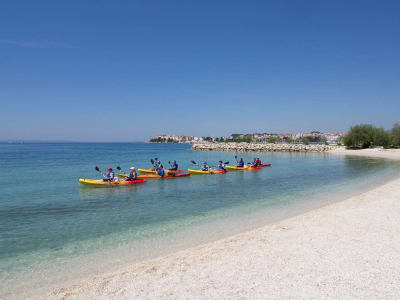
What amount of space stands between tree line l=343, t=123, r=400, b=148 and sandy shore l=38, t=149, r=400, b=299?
69.6 m

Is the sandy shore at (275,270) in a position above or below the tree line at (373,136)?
below

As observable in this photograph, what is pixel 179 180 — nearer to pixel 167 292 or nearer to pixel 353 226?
pixel 353 226

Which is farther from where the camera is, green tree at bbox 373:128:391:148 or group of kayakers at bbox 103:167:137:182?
green tree at bbox 373:128:391:148

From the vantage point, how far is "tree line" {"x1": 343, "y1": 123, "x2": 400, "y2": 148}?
67.1 metres

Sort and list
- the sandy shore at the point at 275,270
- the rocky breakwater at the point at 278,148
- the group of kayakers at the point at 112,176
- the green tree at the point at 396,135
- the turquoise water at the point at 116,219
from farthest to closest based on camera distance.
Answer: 1. the rocky breakwater at the point at 278,148
2. the green tree at the point at 396,135
3. the group of kayakers at the point at 112,176
4. the turquoise water at the point at 116,219
5. the sandy shore at the point at 275,270

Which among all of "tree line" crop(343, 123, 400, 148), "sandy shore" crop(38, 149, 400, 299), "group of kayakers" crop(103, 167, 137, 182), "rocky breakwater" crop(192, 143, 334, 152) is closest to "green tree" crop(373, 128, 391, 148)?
"tree line" crop(343, 123, 400, 148)

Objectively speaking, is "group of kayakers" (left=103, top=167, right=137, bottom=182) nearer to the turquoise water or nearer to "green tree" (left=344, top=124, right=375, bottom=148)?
the turquoise water

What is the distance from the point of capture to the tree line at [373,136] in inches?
2640

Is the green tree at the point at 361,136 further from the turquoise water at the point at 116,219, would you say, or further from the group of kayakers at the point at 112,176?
the group of kayakers at the point at 112,176

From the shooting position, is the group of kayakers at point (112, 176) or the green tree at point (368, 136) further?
the green tree at point (368, 136)

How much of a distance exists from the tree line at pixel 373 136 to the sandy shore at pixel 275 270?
6962cm

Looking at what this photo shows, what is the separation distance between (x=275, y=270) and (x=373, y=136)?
75827 millimetres

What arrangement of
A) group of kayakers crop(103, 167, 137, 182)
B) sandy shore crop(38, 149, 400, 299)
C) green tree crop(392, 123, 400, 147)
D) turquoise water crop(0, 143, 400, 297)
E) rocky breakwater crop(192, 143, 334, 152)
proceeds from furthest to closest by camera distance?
rocky breakwater crop(192, 143, 334, 152) → green tree crop(392, 123, 400, 147) → group of kayakers crop(103, 167, 137, 182) → turquoise water crop(0, 143, 400, 297) → sandy shore crop(38, 149, 400, 299)

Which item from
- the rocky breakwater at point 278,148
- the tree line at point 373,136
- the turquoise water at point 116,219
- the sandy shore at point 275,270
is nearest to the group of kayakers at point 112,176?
the turquoise water at point 116,219
